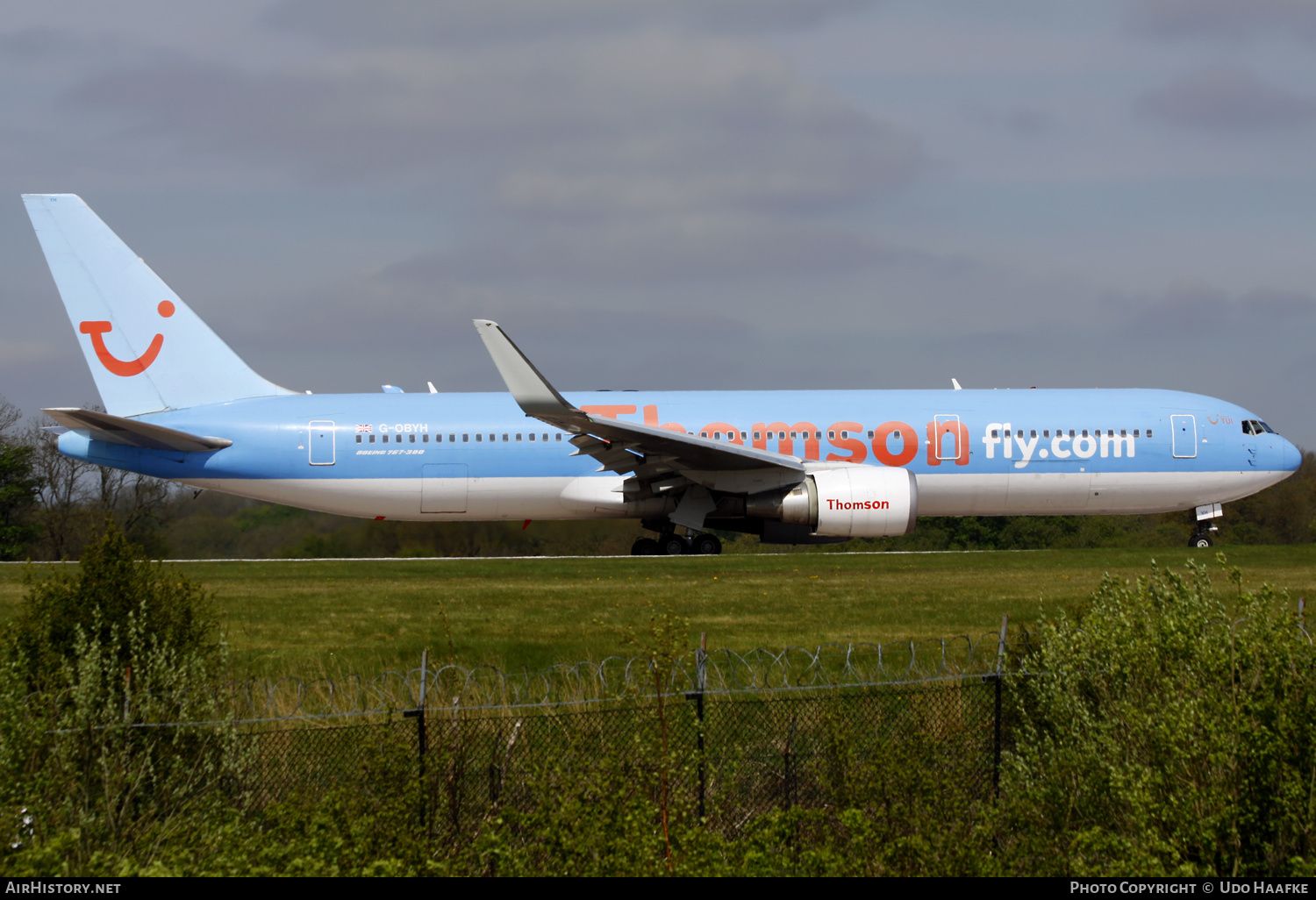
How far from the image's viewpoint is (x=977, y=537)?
46844 millimetres

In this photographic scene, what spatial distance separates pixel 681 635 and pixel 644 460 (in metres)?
14.8

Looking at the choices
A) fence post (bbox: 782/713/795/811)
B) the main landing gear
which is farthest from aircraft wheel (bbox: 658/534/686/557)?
fence post (bbox: 782/713/795/811)

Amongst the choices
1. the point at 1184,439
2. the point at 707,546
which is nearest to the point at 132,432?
the point at 707,546

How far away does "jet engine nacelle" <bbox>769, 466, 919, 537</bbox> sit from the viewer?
863 inches

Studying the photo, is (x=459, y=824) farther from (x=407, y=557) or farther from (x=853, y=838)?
(x=407, y=557)

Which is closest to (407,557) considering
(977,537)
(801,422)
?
(801,422)

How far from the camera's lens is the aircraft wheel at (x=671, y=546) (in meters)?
25.5

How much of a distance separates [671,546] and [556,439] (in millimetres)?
3621

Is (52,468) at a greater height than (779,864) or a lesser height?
greater

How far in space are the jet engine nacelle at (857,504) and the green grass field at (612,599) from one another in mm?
844

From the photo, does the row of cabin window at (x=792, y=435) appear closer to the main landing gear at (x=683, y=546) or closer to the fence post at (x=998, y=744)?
the main landing gear at (x=683, y=546)

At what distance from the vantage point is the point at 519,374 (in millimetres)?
19922

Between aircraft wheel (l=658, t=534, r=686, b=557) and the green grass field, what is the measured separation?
1.07m

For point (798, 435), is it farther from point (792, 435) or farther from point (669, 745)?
point (669, 745)
